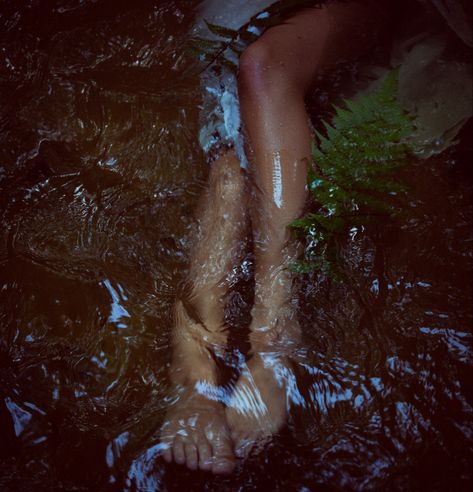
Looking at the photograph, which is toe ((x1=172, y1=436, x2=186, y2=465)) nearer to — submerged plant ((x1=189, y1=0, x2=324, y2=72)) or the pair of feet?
the pair of feet

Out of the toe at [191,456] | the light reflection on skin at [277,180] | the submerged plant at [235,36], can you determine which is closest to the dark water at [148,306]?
the toe at [191,456]

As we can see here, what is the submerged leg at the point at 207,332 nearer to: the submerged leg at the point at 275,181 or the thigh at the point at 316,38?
the submerged leg at the point at 275,181

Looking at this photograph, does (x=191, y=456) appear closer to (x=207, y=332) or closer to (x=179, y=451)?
(x=179, y=451)

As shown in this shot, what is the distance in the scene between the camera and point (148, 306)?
1.50 meters

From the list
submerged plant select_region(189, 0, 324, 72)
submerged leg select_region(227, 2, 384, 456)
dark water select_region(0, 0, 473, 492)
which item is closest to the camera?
dark water select_region(0, 0, 473, 492)

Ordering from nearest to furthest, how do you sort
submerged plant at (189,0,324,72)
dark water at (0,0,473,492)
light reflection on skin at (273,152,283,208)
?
1. dark water at (0,0,473,492)
2. light reflection on skin at (273,152,283,208)
3. submerged plant at (189,0,324,72)

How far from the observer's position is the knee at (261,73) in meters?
1.51

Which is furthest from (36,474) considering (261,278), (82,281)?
(261,278)

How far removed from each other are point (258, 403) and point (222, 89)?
4.16 ft

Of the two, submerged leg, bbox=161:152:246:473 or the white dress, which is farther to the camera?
the white dress

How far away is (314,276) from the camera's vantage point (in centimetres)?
151

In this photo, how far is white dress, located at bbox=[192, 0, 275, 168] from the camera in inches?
70.1

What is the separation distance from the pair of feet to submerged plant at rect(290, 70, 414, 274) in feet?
1.17

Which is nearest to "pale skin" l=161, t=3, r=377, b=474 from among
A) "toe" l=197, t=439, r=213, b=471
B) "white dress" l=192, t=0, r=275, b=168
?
"toe" l=197, t=439, r=213, b=471
